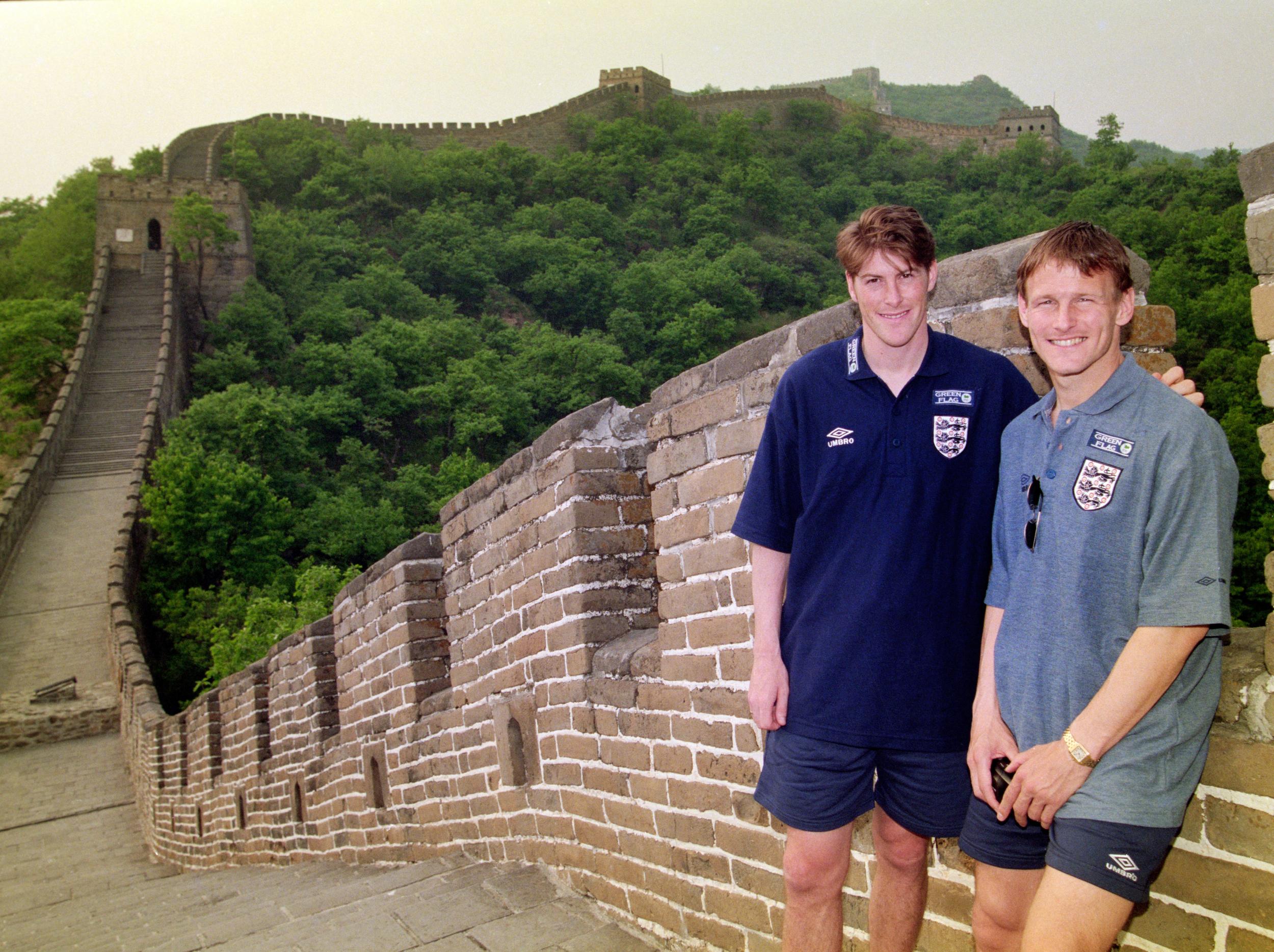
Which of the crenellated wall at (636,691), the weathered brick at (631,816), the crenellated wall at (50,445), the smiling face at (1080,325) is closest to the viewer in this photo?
the smiling face at (1080,325)

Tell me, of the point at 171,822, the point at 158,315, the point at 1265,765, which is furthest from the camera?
the point at 158,315

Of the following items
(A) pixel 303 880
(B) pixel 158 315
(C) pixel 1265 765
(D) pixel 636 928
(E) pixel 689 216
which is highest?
(E) pixel 689 216

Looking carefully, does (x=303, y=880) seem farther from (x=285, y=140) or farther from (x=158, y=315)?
(x=285, y=140)

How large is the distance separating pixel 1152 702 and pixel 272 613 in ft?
65.1

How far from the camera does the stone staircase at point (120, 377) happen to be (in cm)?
2550

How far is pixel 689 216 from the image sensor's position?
5950 centimetres

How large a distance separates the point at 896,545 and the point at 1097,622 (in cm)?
41

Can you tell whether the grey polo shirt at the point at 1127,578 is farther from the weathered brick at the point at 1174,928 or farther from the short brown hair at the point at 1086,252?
the weathered brick at the point at 1174,928

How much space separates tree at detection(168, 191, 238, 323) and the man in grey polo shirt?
38912 mm

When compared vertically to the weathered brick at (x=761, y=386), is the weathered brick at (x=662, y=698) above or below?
below

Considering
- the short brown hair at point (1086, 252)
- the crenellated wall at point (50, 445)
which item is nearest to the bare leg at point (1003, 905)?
the short brown hair at point (1086, 252)

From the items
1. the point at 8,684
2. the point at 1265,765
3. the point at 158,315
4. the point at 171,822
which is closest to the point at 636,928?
the point at 1265,765

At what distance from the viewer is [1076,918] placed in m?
1.54

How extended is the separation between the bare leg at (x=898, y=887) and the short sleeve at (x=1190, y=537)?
0.78 meters
